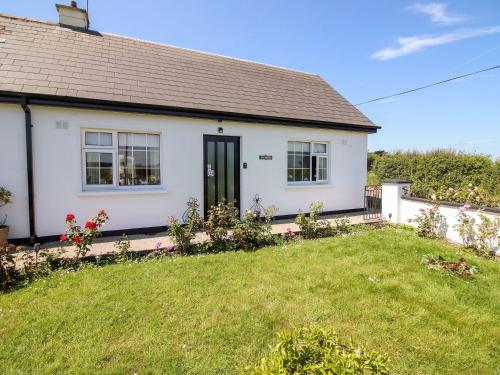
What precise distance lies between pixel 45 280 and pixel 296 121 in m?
8.02

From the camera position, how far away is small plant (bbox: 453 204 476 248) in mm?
6733

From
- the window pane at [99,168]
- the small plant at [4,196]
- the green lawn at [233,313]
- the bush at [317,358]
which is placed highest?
the window pane at [99,168]

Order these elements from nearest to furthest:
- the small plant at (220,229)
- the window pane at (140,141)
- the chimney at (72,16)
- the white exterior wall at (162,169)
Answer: the small plant at (220,229) < the white exterior wall at (162,169) < the window pane at (140,141) < the chimney at (72,16)

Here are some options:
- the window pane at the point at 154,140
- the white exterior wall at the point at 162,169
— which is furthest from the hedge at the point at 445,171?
the window pane at the point at 154,140

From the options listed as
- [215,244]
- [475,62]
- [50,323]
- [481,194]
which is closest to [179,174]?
[215,244]

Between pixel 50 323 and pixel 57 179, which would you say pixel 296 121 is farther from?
pixel 50 323

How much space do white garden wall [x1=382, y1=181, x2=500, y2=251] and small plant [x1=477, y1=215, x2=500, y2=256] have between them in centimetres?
68

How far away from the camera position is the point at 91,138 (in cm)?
727

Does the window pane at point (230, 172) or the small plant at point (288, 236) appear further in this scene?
the window pane at point (230, 172)

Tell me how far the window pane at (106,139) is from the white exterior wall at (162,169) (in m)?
0.26

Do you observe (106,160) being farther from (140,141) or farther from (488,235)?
(488,235)

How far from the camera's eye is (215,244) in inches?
250

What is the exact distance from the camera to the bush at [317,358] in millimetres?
1610

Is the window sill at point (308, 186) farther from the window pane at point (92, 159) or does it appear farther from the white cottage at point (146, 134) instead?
the window pane at point (92, 159)
